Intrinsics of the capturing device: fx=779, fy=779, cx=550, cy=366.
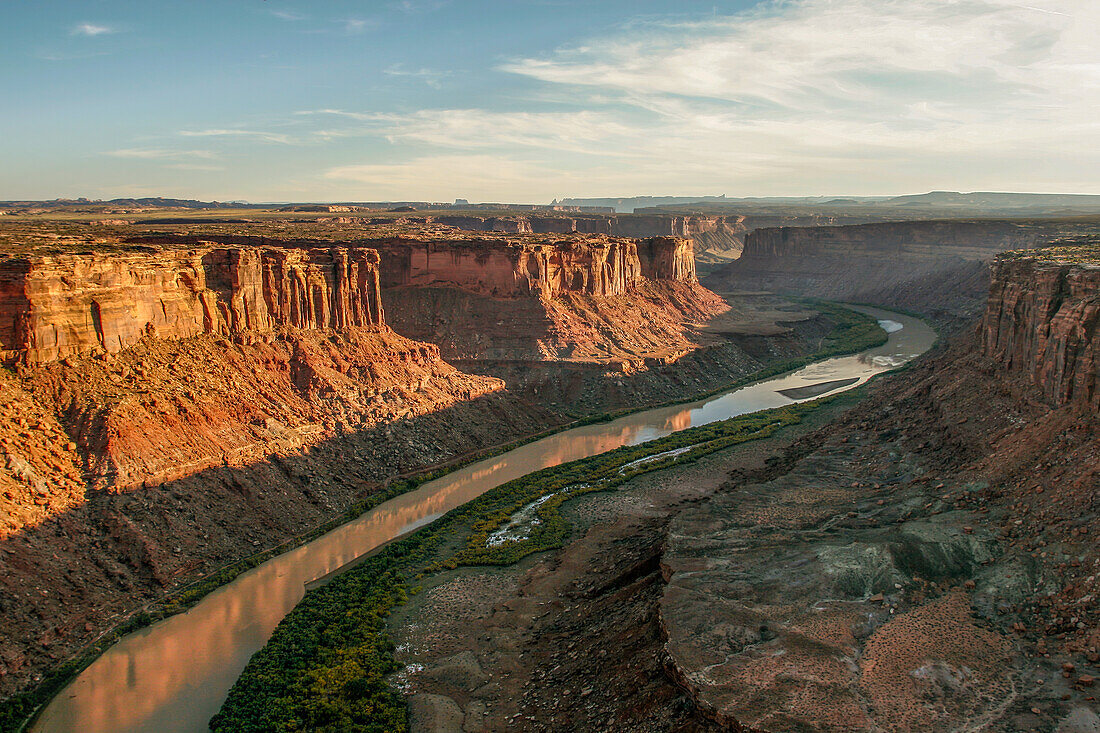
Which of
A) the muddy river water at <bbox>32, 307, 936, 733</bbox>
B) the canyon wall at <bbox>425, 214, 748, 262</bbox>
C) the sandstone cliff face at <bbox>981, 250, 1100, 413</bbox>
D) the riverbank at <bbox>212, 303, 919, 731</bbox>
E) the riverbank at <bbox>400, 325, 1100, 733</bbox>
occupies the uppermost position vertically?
the canyon wall at <bbox>425, 214, 748, 262</bbox>

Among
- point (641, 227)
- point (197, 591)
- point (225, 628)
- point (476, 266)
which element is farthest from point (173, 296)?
point (641, 227)

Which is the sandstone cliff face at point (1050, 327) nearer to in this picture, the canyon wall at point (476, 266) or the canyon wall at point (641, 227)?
the canyon wall at point (476, 266)

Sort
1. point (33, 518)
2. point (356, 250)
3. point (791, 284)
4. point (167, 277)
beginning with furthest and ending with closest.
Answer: point (791, 284), point (356, 250), point (167, 277), point (33, 518)

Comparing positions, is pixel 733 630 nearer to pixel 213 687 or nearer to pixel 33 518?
pixel 213 687

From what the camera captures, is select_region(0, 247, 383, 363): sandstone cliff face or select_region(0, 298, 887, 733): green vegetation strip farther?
select_region(0, 247, 383, 363): sandstone cliff face

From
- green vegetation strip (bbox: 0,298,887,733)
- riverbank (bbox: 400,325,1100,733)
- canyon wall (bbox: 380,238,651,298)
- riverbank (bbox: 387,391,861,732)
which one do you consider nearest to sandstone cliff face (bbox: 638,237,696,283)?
canyon wall (bbox: 380,238,651,298)

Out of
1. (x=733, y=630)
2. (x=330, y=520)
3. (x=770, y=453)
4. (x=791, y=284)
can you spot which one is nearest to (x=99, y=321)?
(x=330, y=520)

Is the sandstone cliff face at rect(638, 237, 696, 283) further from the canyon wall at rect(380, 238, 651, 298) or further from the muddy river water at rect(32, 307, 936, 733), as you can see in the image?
the muddy river water at rect(32, 307, 936, 733)
